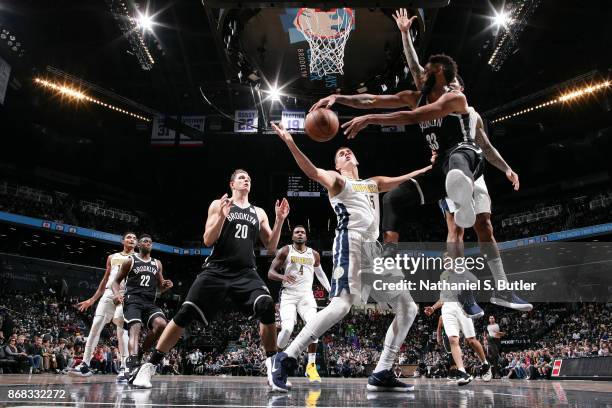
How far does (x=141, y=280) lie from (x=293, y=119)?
14.3m

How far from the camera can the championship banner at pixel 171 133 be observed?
891 inches

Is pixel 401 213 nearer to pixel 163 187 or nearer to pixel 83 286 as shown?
pixel 83 286

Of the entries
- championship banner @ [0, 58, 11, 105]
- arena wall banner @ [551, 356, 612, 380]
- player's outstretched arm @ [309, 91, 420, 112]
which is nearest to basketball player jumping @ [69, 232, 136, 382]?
player's outstretched arm @ [309, 91, 420, 112]

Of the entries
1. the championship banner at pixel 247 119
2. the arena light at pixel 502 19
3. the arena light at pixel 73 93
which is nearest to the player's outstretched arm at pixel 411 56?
the arena light at pixel 502 19

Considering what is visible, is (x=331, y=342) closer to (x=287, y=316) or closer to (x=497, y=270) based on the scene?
(x=287, y=316)

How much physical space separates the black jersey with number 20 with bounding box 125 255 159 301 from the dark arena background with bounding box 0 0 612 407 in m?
0.03

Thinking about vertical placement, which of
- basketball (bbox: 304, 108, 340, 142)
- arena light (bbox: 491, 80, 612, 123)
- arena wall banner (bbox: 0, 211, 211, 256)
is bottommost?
basketball (bbox: 304, 108, 340, 142)

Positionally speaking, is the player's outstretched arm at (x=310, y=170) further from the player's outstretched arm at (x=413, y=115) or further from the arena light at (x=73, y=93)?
the arena light at (x=73, y=93)

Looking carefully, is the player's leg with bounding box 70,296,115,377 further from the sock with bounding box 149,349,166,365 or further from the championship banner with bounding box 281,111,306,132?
the championship banner with bounding box 281,111,306,132

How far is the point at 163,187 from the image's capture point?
28562 millimetres

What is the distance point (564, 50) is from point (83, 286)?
22.7 metres

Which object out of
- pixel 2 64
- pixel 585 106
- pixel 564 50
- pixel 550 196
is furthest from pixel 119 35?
pixel 550 196

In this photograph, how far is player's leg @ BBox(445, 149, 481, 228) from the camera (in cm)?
346

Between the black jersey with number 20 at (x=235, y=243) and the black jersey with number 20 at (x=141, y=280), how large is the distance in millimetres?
2398
